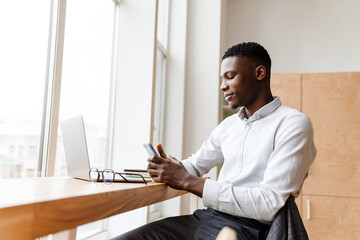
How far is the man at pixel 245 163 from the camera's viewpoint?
1.10m

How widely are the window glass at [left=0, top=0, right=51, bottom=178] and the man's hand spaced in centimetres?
66

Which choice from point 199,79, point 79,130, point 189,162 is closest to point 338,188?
point 199,79

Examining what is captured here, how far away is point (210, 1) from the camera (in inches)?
140

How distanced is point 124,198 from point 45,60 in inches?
41.8

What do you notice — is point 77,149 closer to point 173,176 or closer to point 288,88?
point 173,176

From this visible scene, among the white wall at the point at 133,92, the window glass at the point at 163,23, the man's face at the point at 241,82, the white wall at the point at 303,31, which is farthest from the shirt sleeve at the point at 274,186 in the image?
the white wall at the point at 303,31

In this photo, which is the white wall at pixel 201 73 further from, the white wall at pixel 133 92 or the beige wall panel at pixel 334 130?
the white wall at pixel 133 92

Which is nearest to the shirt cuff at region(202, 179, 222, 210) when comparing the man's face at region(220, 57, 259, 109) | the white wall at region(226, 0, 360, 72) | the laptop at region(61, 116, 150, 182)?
the laptop at region(61, 116, 150, 182)

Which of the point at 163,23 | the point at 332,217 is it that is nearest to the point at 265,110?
the point at 332,217

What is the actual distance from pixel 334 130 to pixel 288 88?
1.73ft

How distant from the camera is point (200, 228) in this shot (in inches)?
49.3

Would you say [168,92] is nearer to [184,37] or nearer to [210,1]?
[184,37]

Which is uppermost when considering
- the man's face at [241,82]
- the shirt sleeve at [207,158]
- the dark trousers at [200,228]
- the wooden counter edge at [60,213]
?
the man's face at [241,82]

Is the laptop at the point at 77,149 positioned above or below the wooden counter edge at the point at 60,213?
above
